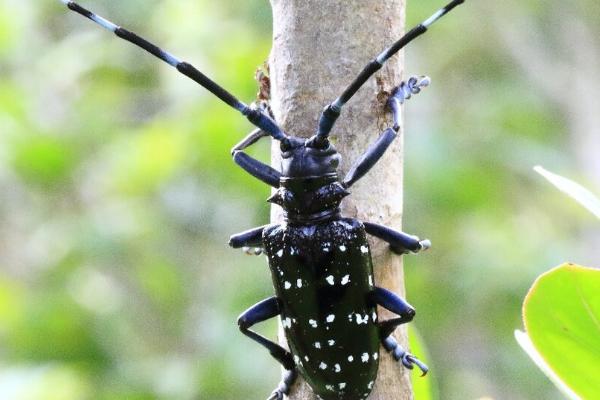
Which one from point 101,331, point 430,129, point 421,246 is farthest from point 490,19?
point 421,246

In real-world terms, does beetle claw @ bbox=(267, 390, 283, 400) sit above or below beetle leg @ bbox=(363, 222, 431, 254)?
below

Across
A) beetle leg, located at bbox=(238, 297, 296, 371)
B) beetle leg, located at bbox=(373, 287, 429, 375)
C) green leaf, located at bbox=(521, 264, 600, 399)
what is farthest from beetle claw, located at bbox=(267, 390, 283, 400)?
green leaf, located at bbox=(521, 264, 600, 399)

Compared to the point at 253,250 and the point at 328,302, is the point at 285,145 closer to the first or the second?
the point at 328,302

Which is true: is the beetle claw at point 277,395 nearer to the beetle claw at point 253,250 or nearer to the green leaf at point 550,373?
the beetle claw at point 253,250

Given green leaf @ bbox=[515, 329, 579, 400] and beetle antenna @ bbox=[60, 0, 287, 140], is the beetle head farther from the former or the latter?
green leaf @ bbox=[515, 329, 579, 400]

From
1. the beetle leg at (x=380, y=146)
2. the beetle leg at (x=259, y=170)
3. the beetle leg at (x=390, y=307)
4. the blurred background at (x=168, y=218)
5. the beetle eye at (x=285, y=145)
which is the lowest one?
→ the beetle leg at (x=390, y=307)

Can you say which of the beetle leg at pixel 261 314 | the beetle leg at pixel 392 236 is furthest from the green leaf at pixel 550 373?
the beetle leg at pixel 261 314

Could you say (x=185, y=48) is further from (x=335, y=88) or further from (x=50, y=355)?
(x=335, y=88)

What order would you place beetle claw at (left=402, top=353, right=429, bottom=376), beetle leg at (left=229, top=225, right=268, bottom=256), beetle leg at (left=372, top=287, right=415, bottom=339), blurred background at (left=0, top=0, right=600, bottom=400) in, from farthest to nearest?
1. blurred background at (left=0, top=0, right=600, bottom=400)
2. beetle leg at (left=229, top=225, right=268, bottom=256)
3. beetle leg at (left=372, top=287, right=415, bottom=339)
4. beetle claw at (left=402, top=353, right=429, bottom=376)
